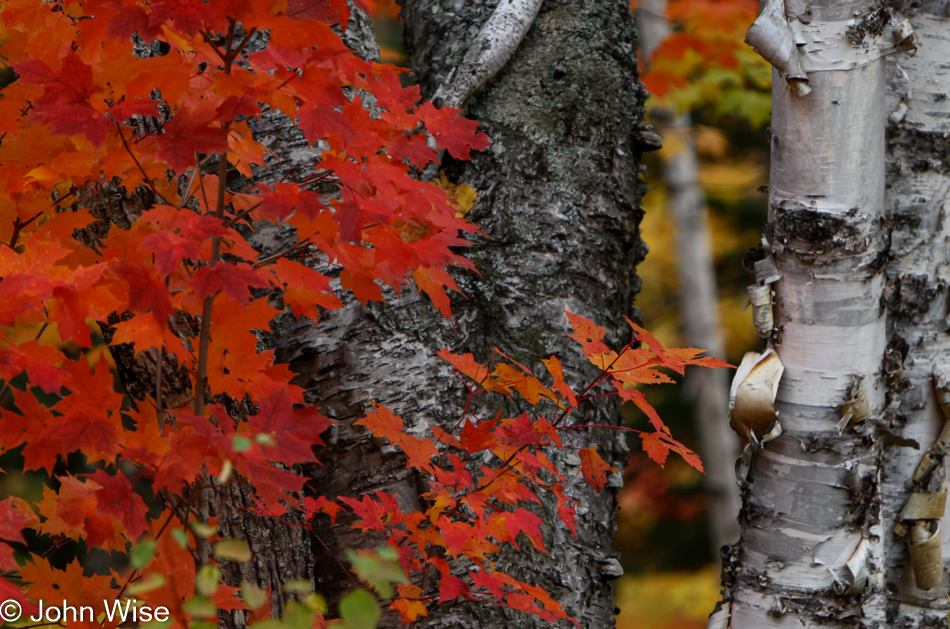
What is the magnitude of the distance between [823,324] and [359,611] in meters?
1.30

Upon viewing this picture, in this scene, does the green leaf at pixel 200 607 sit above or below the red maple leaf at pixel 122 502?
above

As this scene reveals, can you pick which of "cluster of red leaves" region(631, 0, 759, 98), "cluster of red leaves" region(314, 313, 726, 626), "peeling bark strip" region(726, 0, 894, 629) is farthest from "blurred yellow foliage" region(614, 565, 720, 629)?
"cluster of red leaves" region(314, 313, 726, 626)

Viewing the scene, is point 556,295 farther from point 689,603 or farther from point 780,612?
point 689,603

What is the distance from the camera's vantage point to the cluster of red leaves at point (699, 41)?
4.45 metres

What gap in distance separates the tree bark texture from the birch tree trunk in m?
0.41

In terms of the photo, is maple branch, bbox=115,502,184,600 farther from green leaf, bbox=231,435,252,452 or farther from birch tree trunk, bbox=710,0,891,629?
birch tree trunk, bbox=710,0,891,629

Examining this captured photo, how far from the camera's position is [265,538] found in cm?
158

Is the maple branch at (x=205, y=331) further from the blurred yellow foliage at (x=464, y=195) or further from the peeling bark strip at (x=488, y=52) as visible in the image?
the peeling bark strip at (x=488, y=52)

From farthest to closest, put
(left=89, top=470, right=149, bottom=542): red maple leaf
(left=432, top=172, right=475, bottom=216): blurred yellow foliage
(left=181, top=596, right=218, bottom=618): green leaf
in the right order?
(left=432, top=172, right=475, bottom=216): blurred yellow foliage, (left=89, top=470, right=149, bottom=542): red maple leaf, (left=181, top=596, right=218, bottom=618): green leaf

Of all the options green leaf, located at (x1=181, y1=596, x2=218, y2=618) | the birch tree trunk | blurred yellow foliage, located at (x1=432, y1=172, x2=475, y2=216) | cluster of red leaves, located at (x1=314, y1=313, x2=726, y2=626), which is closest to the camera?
green leaf, located at (x1=181, y1=596, x2=218, y2=618)

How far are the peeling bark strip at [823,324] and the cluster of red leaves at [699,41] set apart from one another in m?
3.24

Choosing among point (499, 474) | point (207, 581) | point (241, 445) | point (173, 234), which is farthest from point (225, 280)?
point (499, 474)

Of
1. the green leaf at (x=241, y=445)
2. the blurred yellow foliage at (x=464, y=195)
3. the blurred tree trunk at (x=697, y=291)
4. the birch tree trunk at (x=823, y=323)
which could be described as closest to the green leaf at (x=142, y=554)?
the green leaf at (x=241, y=445)

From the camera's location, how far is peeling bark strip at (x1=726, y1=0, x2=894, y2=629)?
5.03ft
